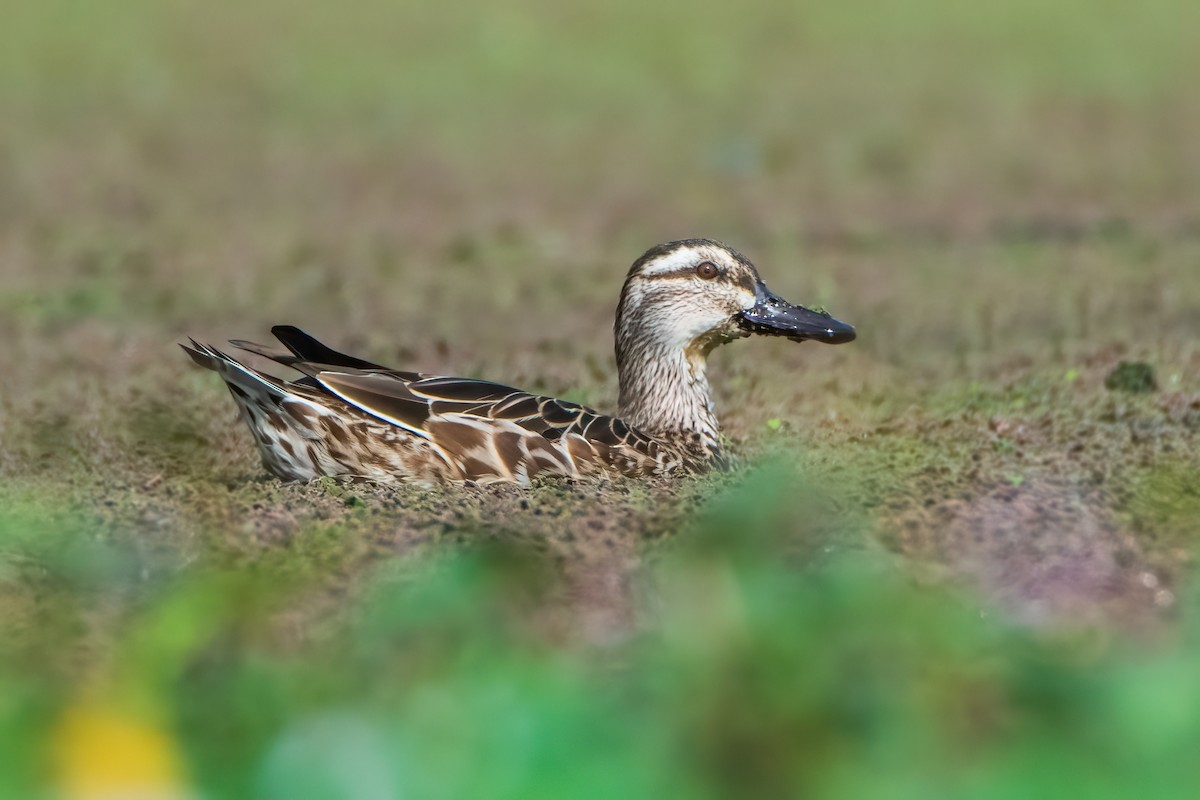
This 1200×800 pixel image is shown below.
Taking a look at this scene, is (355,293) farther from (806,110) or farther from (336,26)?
(336,26)

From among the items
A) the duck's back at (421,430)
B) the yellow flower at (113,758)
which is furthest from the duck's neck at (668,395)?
the yellow flower at (113,758)

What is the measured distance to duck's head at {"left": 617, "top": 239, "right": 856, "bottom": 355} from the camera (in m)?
7.36

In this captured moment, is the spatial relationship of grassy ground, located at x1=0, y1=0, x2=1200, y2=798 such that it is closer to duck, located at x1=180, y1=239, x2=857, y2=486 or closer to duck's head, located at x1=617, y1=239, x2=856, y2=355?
duck, located at x1=180, y1=239, x2=857, y2=486

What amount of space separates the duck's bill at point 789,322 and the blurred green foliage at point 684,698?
4.36m

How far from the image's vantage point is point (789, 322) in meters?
7.40

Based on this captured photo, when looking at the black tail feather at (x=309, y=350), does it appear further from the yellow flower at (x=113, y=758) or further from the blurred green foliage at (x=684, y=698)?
the yellow flower at (x=113, y=758)

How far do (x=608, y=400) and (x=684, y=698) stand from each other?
6.10 meters

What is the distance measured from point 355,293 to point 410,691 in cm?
991

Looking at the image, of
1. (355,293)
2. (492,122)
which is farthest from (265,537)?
(492,122)

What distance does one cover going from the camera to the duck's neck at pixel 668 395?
23.6ft

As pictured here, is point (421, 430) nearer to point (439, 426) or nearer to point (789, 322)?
point (439, 426)

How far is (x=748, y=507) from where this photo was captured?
8.78 feet

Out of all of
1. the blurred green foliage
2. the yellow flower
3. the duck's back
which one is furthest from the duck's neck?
the yellow flower

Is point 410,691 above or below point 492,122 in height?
below
